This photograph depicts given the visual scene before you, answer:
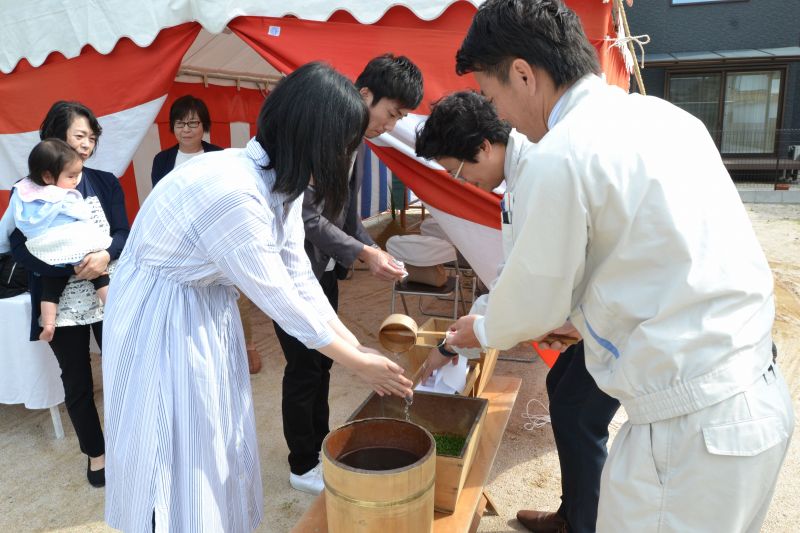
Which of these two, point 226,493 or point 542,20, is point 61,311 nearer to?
point 226,493

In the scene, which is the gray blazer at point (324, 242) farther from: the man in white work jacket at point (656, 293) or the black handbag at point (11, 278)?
the black handbag at point (11, 278)

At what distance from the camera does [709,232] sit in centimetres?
94

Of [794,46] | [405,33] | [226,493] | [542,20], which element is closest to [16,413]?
[226,493]

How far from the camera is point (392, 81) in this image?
2.20 metres

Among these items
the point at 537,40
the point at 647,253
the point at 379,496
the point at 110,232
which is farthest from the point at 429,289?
the point at 647,253

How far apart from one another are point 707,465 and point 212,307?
3.68 feet

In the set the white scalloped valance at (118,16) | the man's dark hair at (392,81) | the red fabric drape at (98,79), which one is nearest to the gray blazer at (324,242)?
the man's dark hair at (392,81)

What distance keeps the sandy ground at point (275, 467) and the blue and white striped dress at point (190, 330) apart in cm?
96

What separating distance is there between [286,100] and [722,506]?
1.15 meters

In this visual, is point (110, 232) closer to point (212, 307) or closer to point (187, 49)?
point (187, 49)

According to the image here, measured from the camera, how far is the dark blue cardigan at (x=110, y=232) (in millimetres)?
2387

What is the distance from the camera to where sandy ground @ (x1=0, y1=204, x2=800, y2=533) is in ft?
7.66

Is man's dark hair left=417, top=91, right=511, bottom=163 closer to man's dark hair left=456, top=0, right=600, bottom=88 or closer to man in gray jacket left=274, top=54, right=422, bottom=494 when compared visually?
man in gray jacket left=274, top=54, right=422, bottom=494

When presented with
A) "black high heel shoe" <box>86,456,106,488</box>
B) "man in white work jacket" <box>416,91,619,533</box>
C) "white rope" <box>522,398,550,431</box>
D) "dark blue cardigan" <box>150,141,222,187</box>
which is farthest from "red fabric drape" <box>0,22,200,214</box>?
"white rope" <box>522,398,550,431</box>
